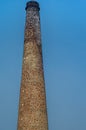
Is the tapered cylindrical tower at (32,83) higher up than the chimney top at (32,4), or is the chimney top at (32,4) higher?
the chimney top at (32,4)

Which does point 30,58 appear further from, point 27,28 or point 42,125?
point 42,125

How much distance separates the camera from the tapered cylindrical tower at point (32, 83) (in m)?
11.6

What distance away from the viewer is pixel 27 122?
453 inches

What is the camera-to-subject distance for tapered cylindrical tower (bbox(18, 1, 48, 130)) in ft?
38.1

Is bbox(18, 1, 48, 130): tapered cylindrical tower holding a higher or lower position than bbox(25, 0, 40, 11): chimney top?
lower

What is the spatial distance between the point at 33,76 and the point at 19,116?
175cm

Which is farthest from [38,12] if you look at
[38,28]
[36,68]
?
[36,68]

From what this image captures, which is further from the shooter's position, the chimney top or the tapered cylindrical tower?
the chimney top

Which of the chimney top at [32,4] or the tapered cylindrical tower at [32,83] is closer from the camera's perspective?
the tapered cylindrical tower at [32,83]

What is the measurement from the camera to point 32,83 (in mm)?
12000

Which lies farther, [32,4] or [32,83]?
[32,4]

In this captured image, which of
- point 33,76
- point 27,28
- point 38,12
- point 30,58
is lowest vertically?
point 33,76

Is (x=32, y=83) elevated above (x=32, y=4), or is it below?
below

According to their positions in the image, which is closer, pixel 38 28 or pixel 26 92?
pixel 26 92
